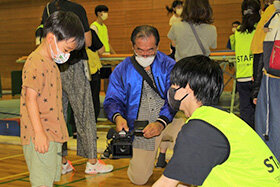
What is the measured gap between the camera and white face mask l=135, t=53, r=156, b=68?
359 centimetres

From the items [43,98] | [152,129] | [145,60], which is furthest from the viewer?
[145,60]

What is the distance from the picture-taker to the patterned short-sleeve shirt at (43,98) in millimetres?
2557

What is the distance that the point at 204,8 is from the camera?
14.0 ft

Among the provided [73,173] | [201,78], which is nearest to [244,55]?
[73,173]

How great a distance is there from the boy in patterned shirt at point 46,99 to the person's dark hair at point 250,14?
2.39 metres

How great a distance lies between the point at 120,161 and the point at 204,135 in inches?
115

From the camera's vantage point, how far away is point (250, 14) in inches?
182

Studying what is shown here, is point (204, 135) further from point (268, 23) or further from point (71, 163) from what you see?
point (71, 163)

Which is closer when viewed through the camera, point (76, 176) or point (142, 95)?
point (142, 95)

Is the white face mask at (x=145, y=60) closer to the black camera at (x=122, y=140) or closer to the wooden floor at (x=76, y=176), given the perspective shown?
the black camera at (x=122, y=140)

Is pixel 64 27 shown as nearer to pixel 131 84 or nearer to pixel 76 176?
pixel 131 84

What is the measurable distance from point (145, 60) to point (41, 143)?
1.32 meters

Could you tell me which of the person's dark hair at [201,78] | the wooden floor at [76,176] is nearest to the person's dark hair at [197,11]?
the wooden floor at [76,176]

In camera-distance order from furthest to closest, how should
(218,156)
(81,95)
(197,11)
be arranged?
(197,11), (81,95), (218,156)
